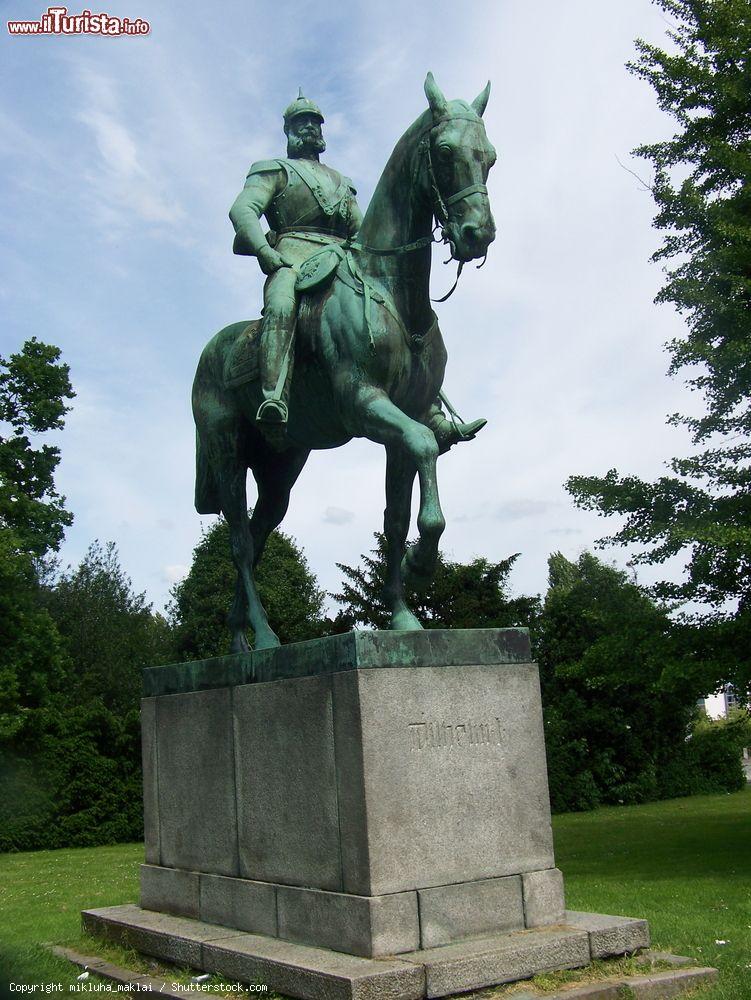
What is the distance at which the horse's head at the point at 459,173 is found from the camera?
19.7ft

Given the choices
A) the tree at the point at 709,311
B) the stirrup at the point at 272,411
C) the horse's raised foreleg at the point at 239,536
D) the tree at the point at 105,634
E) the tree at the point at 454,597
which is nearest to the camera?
the stirrup at the point at 272,411

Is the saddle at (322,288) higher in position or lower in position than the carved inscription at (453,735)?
higher

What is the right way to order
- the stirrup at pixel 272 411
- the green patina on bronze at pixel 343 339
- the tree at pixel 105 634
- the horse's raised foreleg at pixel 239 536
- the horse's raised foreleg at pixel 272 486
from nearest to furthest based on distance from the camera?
the green patina on bronze at pixel 343 339, the stirrup at pixel 272 411, the horse's raised foreleg at pixel 239 536, the horse's raised foreleg at pixel 272 486, the tree at pixel 105 634

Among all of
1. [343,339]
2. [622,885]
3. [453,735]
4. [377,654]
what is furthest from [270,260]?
[622,885]

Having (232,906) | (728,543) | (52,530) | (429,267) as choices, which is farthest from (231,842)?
(52,530)

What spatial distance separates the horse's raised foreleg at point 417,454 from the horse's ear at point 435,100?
5.53 feet

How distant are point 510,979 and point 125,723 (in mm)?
23025

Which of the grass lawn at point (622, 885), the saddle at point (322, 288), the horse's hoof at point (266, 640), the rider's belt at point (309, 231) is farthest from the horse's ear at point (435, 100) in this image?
the grass lawn at point (622, 885)

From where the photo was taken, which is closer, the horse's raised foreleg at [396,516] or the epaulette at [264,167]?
the horse's raised foreleg at [396,516]

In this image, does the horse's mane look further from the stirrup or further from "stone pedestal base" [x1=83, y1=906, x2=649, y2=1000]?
"stone pedestal base" [x1=83, y1=906, x2=649, y2=1000]

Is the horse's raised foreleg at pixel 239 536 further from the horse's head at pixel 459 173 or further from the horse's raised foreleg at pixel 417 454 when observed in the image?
the horse's head at pixel 459 173

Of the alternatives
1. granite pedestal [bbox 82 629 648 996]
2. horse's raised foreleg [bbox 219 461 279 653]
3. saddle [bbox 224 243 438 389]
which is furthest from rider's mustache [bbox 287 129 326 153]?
granite pedestal [bbox 82 629 648 996]

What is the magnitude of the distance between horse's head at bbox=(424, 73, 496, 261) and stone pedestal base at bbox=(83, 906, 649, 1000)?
376 cm

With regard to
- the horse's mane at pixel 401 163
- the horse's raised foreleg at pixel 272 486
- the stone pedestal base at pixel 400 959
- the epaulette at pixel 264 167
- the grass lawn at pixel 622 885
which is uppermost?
the epaulette at pixel 264 167
